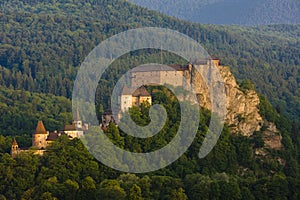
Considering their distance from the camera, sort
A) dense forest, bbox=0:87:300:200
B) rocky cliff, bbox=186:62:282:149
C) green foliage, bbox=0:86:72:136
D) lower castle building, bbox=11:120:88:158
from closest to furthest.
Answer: dense forest, bbox=0:87:300:200
lower castle building, bbox=11:120:88:158
rocky cliff, bbox=186:62:282:149
green foliage, bbox=0:86:72:136

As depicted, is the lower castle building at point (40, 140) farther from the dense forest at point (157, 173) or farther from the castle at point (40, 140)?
the dense forest at point (157, 173)

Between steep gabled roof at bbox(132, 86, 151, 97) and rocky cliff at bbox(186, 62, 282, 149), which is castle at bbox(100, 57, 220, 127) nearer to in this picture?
steep gabled roof at bbox(132, 86, 151, 97)

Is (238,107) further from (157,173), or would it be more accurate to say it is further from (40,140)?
(40,140)

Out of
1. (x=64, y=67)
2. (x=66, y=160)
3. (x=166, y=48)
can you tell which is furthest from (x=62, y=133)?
(x=166, y=48)

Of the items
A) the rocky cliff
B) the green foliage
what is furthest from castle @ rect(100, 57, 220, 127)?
the green foliage

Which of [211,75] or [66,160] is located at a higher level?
[211,75]

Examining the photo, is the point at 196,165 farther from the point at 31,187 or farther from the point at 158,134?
the point at 31,187

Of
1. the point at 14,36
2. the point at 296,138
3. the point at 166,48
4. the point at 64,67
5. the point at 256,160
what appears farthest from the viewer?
the point at 14,36

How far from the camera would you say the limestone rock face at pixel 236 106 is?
90.4 metres

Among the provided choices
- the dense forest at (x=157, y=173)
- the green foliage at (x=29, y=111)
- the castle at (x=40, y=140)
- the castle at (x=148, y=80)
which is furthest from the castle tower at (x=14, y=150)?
the castle at (x=148, y=80)

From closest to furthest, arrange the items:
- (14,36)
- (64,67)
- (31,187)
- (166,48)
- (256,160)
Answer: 1. (31,187)
2. (256,160)
3. (64,67)
4. (166,48)
5. (14,36)

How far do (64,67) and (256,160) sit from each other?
3025 inches

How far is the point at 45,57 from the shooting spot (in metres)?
167

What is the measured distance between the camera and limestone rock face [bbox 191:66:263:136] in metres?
90.4
